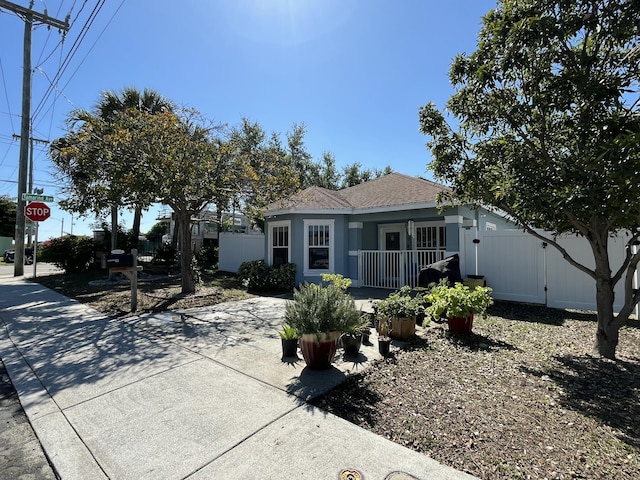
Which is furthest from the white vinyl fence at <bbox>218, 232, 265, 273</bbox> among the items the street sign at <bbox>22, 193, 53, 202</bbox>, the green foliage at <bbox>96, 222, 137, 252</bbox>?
the street sign at <bbox>22, 193, 53, 202</bbox>

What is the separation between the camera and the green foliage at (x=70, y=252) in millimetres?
14633

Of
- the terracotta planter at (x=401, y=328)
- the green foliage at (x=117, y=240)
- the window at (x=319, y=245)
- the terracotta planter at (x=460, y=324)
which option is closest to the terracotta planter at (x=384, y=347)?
the terracotta planter at (x=401, y=328)

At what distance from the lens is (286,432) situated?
9.20 feet

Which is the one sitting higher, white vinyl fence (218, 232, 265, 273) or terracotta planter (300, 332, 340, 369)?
white vinyl fence (218, 232, 265, 273)

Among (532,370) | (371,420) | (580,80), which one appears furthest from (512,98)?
(371,420)

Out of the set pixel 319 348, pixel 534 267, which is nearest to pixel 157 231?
pixel 534 267

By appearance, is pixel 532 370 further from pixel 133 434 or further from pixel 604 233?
pixel 133 434

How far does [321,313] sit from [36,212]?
15586mm

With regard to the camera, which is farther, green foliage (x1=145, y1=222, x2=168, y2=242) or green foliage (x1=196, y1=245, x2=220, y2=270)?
green foliage (x1=145, y1=222, x2=168, y2=242)

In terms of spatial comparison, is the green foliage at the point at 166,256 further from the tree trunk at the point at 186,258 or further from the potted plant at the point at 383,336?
the potted plant at the point at 383,336

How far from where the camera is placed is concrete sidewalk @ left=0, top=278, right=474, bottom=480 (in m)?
2.40

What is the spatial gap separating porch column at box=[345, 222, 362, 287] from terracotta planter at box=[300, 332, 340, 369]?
7495 millimetres

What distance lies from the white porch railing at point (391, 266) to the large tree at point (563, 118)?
5109 mm

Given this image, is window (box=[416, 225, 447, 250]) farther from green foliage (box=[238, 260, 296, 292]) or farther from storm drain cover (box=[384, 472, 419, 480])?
storm drain cover (box=[384, 472, 419, 480])
